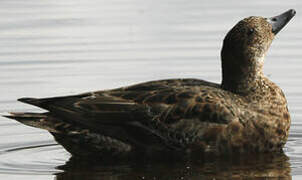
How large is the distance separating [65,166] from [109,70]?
3.70m

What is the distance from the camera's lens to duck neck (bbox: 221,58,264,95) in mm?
12633

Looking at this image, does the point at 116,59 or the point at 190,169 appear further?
the point at 116,59

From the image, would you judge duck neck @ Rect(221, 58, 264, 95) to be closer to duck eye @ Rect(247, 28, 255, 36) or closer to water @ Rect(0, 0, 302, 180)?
duck eye @ Rect(247, 28, 255, 36)

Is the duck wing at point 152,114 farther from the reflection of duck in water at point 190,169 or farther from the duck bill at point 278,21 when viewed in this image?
the duck bill at point 278,21

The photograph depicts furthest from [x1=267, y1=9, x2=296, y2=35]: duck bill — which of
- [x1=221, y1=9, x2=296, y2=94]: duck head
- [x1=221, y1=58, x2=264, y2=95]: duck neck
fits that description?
[x1=221, y1=58, x2=264, y2=95]: duck neck

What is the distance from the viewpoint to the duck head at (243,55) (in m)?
12.6

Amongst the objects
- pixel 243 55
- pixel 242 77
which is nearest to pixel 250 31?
pixel 243 55

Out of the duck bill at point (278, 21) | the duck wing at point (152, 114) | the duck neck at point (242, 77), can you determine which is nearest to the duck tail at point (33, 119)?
the duck wing at point (152, 114)

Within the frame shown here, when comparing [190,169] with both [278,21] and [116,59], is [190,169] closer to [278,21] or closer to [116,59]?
[278,21]

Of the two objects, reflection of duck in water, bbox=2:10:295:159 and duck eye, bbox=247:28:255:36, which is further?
duck eye, bbox=247:28:255:36

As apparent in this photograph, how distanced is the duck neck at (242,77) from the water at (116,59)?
79 cm

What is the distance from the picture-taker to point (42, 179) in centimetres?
1161

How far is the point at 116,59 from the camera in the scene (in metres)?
16.3

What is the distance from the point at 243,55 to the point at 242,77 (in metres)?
0.23
